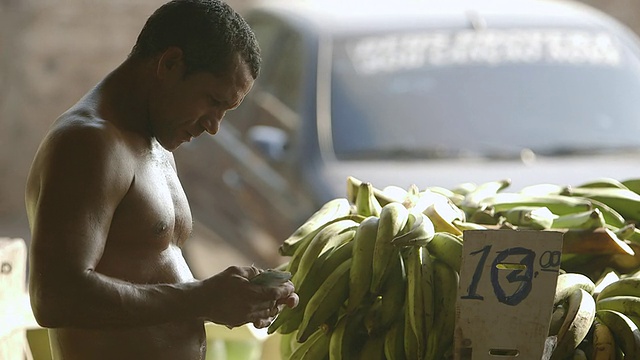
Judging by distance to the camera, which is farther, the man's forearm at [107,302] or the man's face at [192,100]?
the man's face at [192,100]

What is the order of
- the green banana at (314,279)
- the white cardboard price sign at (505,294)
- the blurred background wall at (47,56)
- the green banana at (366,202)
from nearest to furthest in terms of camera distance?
1. the white cardboard price sign at (505,294)
2. the green banana at (314,279)
3. the green banana at (366,202)
4. the blurred background wall at (47,56)

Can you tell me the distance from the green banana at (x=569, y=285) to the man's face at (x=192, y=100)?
31.8 inches

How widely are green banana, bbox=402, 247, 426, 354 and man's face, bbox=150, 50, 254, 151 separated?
1.87ft

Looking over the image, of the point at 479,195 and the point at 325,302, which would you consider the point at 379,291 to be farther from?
the point at 479,195

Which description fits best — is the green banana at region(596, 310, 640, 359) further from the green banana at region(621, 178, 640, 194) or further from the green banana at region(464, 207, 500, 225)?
the green banana at region(621, 178, 640, 194)

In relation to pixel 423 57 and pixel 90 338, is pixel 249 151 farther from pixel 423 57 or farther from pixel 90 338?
pixel 90 338

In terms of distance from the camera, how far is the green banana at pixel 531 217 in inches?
101

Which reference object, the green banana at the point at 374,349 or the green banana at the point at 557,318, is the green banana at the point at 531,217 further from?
the green banana at the point at 374,349

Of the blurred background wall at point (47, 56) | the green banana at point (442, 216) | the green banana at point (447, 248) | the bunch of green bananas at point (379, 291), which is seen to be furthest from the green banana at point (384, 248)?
the blurred background wall at point (47, 56)

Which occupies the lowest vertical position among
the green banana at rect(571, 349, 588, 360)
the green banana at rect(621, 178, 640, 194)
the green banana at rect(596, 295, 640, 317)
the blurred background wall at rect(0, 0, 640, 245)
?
the blurred background wall at rect(0, 0, 640, 245)

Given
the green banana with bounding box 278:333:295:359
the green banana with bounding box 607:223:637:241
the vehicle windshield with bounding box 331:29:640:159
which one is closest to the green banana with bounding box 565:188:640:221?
the green banana with bounding box 607:223:637:241

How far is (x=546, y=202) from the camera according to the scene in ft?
9.30

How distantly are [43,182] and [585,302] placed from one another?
1.13m

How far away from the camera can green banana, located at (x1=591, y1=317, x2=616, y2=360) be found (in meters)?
2.22
